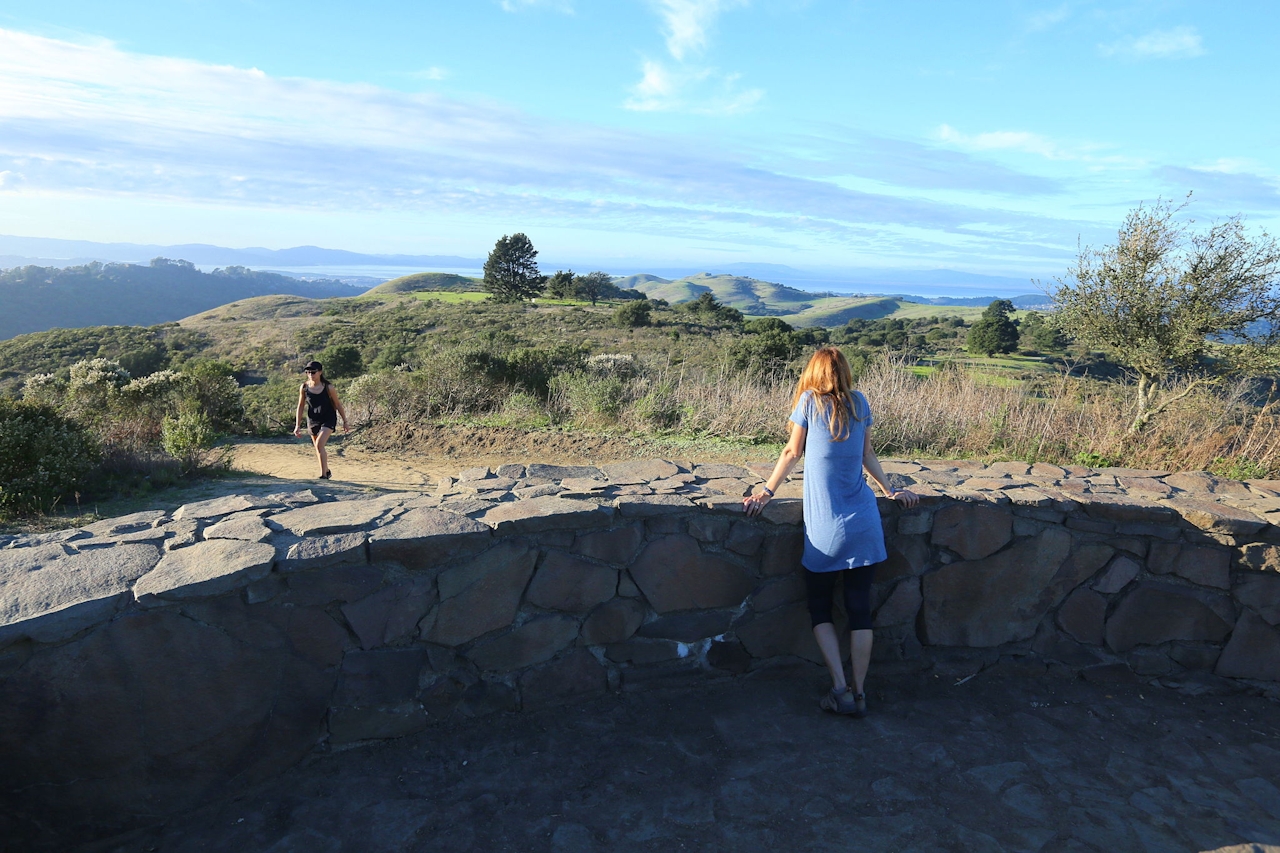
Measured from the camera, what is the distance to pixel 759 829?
2.55 metres

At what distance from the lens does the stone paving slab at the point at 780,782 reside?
8.24ft

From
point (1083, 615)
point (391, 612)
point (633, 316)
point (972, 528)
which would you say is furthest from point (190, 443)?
point (633, 316)

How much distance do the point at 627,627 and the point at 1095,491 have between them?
2723 mm

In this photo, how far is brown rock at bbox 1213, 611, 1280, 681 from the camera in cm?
376

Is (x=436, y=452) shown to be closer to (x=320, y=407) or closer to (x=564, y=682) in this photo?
(x=320, y=407)

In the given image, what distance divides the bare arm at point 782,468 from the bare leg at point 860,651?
0.66 m

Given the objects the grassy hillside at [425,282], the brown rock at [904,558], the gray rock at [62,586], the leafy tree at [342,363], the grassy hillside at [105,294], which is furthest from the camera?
the grassy hillside at [425,282]

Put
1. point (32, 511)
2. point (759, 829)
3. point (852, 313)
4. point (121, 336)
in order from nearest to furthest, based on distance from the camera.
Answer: point (759, 829) < point (32, 511) < point (121, 336) < point (852, 313)

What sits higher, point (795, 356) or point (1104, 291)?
point (1104, 291)

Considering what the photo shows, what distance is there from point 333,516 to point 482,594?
73 centimetres

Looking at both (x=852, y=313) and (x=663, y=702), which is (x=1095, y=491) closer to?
(x=663, y=702)

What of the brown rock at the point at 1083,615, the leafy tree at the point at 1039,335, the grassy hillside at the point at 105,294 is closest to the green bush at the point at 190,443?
the brown rock at the point at 1083,615

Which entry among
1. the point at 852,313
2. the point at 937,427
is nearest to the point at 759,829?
the point at 937,427

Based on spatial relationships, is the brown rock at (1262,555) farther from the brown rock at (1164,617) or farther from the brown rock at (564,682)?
the brown rock at (564,682)
